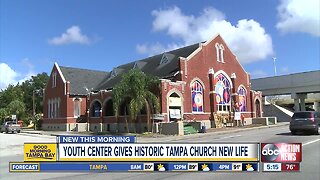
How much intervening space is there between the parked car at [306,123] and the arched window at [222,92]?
19.0m

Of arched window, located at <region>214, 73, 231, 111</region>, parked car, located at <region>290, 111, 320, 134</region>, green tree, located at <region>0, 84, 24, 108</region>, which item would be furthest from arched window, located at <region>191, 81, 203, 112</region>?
green tree, located at <region>0, 84, 24, 108</region>

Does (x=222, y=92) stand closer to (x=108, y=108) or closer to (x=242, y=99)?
(x=242, y=99)

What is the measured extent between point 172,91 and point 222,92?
11.1m

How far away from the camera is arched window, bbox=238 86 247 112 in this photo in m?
49.2

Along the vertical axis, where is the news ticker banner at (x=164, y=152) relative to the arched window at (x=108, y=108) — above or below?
below

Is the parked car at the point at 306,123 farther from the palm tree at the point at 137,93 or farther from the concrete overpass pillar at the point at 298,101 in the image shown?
the concrete overpass pillar at the point at 298,101

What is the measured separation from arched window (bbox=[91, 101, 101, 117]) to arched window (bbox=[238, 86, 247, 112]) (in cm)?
1923

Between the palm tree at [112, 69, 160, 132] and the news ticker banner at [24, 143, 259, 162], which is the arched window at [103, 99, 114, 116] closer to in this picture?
the palm tree at [112, 69, 160, 132]

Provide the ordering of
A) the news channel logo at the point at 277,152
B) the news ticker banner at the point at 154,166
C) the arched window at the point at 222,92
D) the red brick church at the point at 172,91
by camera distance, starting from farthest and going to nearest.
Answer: the arched window at the point at 222,92, the red brick church at the point at 172,91, the news ticker banner at the point at 154,166, the news channel logo at the point at 277,152

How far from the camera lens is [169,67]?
43.1 metres

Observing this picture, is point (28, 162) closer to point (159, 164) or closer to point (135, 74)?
point (159, 164)

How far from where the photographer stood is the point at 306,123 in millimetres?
25109

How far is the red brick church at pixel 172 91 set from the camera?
3925 centimetres

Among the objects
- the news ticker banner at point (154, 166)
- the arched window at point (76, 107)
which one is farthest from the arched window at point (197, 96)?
the news ticker banner at point (154, 166)
